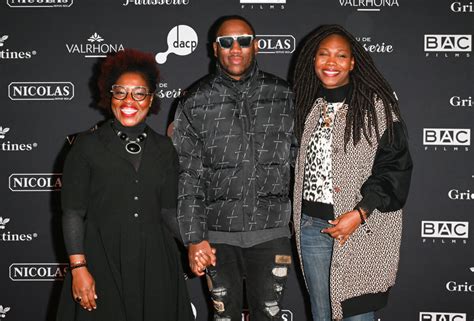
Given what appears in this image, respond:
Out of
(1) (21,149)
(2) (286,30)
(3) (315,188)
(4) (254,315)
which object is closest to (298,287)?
(4) (254,315)

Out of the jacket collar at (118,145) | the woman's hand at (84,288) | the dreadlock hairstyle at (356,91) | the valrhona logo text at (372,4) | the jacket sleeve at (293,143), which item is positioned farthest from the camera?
the valrhona logo text at (372,4)

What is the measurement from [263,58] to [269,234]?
1.52 m

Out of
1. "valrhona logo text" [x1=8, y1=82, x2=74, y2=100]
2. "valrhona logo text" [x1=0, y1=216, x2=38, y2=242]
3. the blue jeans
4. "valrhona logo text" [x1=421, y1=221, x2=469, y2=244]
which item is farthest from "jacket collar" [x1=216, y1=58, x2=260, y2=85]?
"valrhona logo text" [x1=0, y1=216, x2=38, y2=242]

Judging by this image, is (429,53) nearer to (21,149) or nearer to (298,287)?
(298,287)

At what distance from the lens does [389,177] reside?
7.77 ft

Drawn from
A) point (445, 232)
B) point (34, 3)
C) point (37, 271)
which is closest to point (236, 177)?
point (445, 232)

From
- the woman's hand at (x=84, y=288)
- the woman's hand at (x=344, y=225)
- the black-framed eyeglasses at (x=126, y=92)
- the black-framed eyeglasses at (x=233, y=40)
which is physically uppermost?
the black-framed eyeglasses at (x=233, y=40)

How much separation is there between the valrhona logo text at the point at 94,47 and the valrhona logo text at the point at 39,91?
245 millimetres

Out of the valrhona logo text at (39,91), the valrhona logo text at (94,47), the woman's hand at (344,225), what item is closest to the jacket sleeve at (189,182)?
the woman's hand at (344,225)

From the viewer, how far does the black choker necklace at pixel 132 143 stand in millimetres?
2330

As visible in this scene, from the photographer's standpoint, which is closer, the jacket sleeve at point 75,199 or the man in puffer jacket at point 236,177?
the jacket sleeve at point 75,199

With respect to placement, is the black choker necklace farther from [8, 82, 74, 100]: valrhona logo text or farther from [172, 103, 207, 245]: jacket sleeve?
[8, 82, 74, 100]: valrhona logo text

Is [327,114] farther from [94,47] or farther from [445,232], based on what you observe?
[94,47]

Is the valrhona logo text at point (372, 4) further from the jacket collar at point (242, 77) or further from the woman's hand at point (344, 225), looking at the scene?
the woman's hand at point (344, 225)
